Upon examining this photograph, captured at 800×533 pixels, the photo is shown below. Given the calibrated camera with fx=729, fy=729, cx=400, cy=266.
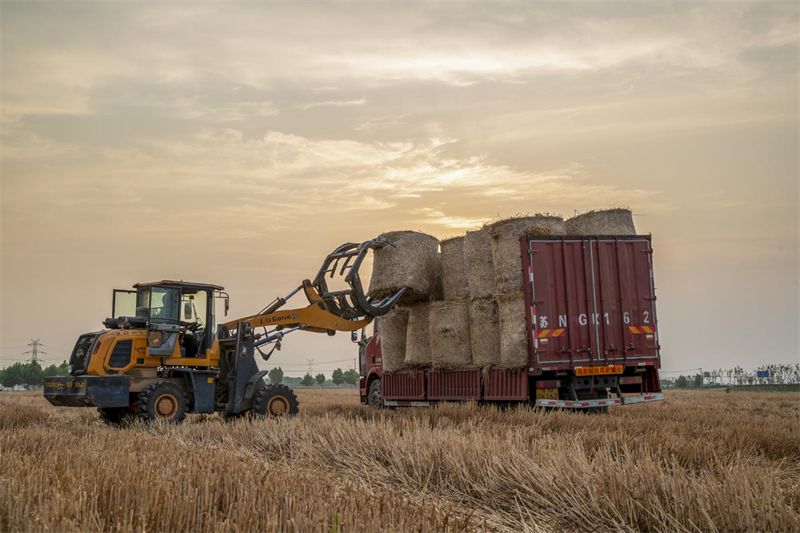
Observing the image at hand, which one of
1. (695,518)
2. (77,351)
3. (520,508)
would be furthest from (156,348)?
(695,518)

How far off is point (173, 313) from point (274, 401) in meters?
2.64

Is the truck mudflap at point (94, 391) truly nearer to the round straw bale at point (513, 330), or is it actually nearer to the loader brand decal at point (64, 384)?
the loader brand decal at point (64, 384)

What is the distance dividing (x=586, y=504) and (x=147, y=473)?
9.86 ft

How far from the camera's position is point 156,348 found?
13500 mm

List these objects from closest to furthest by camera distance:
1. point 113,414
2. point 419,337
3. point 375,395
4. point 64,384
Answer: point 64,384, point 113,414, point 419,337, point 375,395

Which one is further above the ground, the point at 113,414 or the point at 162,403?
the point at 162,403

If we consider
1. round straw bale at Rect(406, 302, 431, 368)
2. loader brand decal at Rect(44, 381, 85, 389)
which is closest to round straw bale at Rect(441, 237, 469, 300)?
round straw bale at Rect(406, 302, 431, 368)

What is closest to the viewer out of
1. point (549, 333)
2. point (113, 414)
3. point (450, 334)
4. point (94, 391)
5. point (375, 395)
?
point (94, 391)

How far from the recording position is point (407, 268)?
50.8ft

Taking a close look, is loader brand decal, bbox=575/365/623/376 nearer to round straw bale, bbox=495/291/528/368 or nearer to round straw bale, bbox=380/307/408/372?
round straw bale, bbox=495/291/528/368

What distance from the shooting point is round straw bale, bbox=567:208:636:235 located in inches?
570

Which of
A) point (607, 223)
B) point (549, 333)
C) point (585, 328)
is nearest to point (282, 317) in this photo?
point (549, 333)

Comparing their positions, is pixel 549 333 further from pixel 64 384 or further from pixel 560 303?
pixel 64 384

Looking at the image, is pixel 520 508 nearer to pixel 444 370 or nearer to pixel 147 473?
pixel 147 473
